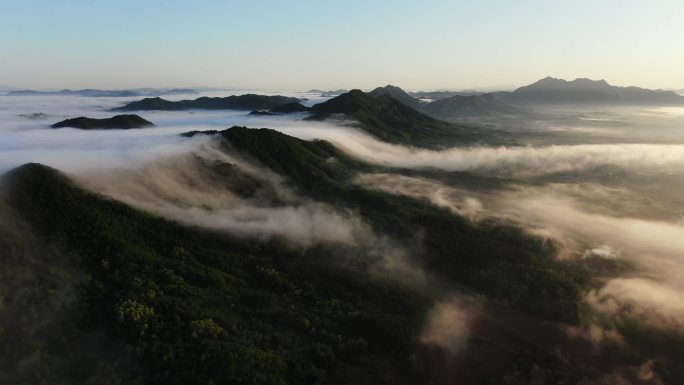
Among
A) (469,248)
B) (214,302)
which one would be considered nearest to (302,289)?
(214,302)

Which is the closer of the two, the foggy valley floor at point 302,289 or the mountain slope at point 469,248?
the foggy valley floor at point 302,289

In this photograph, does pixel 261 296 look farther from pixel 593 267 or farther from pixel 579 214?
pixel 579 214

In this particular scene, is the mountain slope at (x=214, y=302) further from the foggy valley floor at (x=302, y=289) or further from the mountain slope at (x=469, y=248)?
the mountain slope at (x=469, y=248)

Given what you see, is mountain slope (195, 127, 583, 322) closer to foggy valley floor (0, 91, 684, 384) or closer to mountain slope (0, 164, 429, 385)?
foggy valley floor (0, 91, 684, 384)

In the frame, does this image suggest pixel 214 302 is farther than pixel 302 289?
No

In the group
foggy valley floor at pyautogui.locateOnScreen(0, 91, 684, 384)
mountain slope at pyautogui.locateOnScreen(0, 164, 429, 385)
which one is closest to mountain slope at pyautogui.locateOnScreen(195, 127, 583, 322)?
foggy valley floor at pyautogui.locateOnScreen(0, 91, 684, 384)

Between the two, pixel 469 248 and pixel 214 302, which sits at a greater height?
pixel 214 302

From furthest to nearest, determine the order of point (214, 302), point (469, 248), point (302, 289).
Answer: point (469, 248), point (302, 289), point (214, 302)

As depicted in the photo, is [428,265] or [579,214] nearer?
[428,265]

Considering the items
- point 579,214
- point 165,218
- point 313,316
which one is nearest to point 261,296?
point 313,316

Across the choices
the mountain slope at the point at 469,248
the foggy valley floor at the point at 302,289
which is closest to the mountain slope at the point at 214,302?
the foggy valley floor at the point at 302,289

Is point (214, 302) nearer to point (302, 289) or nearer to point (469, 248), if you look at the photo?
point (302, 289)
